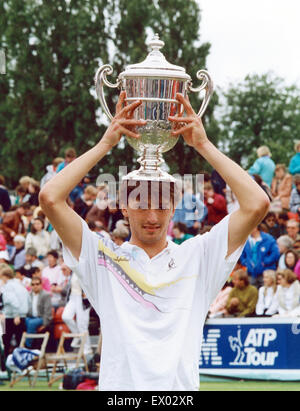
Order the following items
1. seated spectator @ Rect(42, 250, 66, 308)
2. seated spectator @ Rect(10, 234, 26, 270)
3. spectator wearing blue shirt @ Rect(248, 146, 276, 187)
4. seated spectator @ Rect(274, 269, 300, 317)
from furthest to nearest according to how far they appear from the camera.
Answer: seated spectator @ Rect(10, 234, 26, 270) → spectator wearing blue shirt @ Rect(248, 146, 276, 187) → seated spectator @ Rect(42, 250, 66, 308) → seated spectator @ Rect(274, 269, 300, 317)

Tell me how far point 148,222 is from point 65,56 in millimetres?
42812

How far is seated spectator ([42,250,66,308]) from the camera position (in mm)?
16625

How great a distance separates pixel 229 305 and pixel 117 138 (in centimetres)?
1062

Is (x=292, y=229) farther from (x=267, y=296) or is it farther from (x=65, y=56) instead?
(x=65, y=56)

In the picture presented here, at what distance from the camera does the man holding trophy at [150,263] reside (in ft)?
13.8

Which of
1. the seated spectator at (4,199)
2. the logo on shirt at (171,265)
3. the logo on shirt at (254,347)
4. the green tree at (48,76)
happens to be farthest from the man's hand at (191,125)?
the green tree at (48,76)

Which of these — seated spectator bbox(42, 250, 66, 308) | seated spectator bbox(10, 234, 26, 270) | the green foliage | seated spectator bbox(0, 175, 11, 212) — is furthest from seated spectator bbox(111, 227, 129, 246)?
the green foliage

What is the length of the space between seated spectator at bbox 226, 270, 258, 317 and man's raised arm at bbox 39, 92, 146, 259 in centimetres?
1008

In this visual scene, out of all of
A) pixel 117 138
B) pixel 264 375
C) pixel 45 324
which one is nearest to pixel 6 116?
pixel 45 324

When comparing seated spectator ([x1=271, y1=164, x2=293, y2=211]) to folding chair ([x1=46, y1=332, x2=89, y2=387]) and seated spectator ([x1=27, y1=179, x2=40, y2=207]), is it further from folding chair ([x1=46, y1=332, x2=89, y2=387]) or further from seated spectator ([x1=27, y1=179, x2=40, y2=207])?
seated spectator ([x1=27, y1=179, x2=40, y2=207])

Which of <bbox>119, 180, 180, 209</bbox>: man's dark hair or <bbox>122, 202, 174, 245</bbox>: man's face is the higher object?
<bbox>119, 180, 180, 209</bbox>: man's dark hair

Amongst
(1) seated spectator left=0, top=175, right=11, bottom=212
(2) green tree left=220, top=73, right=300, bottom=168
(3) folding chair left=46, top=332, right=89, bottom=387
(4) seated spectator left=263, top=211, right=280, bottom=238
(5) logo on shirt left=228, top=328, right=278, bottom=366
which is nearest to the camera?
(5) logo on shirt left=228, top=328, right=278, bottom=366

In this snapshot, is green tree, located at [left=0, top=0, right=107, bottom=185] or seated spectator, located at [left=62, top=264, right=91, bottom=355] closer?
seated spectator, located at [left=62, top=264, right=91, bottom=355]

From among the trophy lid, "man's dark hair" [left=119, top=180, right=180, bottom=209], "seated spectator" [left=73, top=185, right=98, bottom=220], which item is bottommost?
"man's dark hair" [left=119, top=180, right=180, bottom=209]
